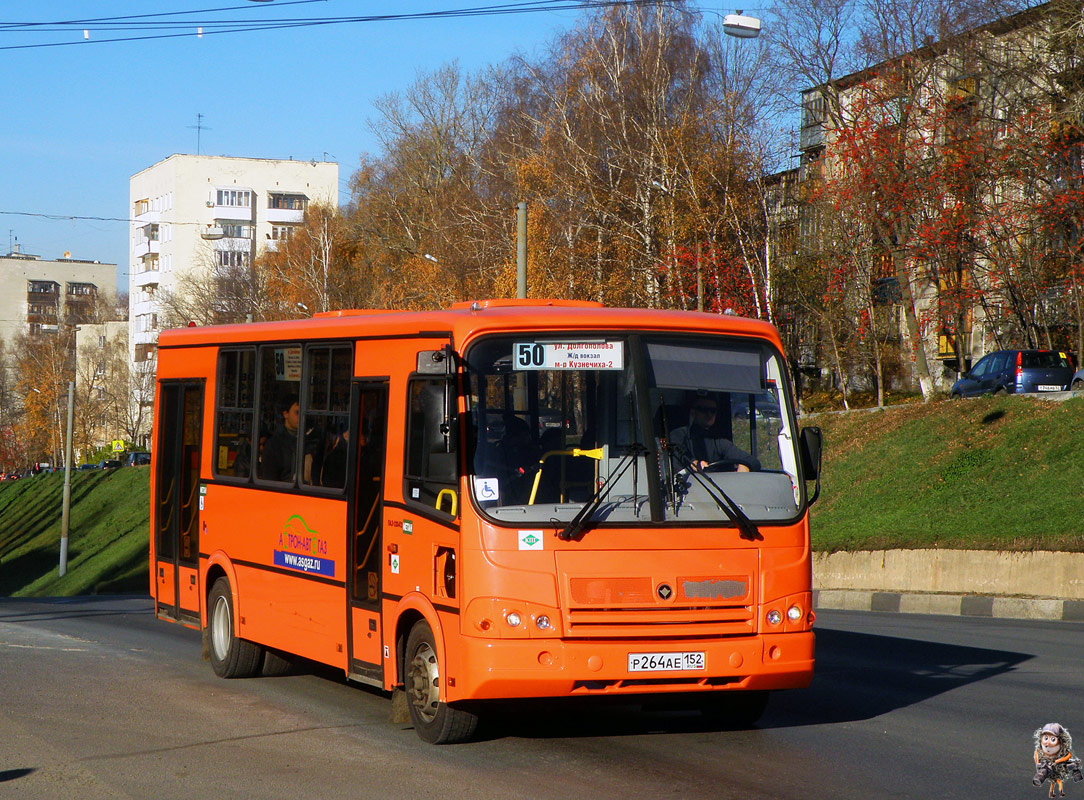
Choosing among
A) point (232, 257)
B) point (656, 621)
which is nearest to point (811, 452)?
point (656, 621)

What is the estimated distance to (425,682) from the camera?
8.11 meters

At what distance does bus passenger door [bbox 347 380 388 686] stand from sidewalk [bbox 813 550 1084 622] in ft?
36.6

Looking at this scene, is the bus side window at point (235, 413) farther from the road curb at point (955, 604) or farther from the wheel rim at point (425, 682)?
the road curb at point (955, 604)

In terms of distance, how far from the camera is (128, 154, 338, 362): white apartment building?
103625 mm

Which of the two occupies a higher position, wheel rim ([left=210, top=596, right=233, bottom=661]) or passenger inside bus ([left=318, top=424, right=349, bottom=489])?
passenger inside bus ([left=318, top=424, right=349, bottom=489])

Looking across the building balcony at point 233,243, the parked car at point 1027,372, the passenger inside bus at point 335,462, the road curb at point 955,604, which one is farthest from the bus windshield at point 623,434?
the building balcony at point 233,243

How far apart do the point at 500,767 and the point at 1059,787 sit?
9.45 feet

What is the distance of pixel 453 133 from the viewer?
63438mm

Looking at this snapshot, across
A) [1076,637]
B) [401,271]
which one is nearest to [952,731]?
[1076,637]

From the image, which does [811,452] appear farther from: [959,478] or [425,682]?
[959,478]

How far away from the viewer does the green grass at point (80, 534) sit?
50.0 meters

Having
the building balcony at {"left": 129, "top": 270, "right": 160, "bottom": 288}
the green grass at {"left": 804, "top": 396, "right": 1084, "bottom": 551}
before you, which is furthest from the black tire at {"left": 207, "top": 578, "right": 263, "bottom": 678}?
the building balcony at {"left": 129, "top": 270, "right": 160, "bottom": 288}

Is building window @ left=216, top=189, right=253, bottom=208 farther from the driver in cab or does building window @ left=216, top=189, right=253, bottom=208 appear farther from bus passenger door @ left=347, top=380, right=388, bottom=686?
the driver in cab

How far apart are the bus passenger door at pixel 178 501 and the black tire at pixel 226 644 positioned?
0.39m
